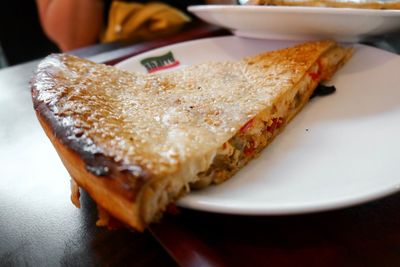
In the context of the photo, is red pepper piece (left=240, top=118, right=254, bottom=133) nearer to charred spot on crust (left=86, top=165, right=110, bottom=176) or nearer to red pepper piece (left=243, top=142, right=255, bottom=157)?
red pepper piece (left=243, top=142, right=255, bottom=157)

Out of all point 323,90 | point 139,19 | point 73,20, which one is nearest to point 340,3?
point 323,90

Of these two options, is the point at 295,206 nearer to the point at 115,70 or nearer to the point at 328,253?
the point at 328,253

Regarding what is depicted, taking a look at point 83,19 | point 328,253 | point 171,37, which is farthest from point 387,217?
point 83,19

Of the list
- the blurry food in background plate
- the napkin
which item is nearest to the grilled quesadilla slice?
the blurry food in background plate

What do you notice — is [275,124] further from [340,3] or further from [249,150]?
[340,3]

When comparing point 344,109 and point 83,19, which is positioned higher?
point 344,109
